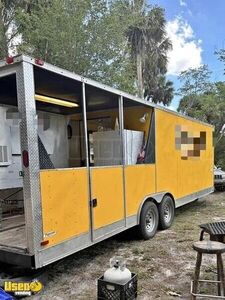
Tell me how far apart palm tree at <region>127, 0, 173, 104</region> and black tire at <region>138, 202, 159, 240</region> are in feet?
62.9

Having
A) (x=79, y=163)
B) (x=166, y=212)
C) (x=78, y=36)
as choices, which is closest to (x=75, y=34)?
(x=78, y=36)

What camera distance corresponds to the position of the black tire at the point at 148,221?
5.93 metres

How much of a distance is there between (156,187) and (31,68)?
3.86m

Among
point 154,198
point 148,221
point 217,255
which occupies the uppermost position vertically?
A: point 154,198

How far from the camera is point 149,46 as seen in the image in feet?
95.7

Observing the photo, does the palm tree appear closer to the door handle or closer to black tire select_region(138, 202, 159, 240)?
black tire select_region(138, 202, 159, 240)

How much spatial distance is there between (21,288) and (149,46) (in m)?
28.2

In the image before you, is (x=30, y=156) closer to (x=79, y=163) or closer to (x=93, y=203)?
(x=93, y=203)

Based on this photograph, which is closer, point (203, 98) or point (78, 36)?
point (78, 36)

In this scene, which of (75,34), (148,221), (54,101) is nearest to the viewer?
(54,101)

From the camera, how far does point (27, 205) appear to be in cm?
349

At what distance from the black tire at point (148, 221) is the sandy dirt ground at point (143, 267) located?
0.14 metres

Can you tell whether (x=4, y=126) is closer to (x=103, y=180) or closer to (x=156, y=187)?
(x=103, y=180)

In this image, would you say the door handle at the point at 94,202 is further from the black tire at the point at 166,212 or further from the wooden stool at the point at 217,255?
the black tire at the point at 166,212
